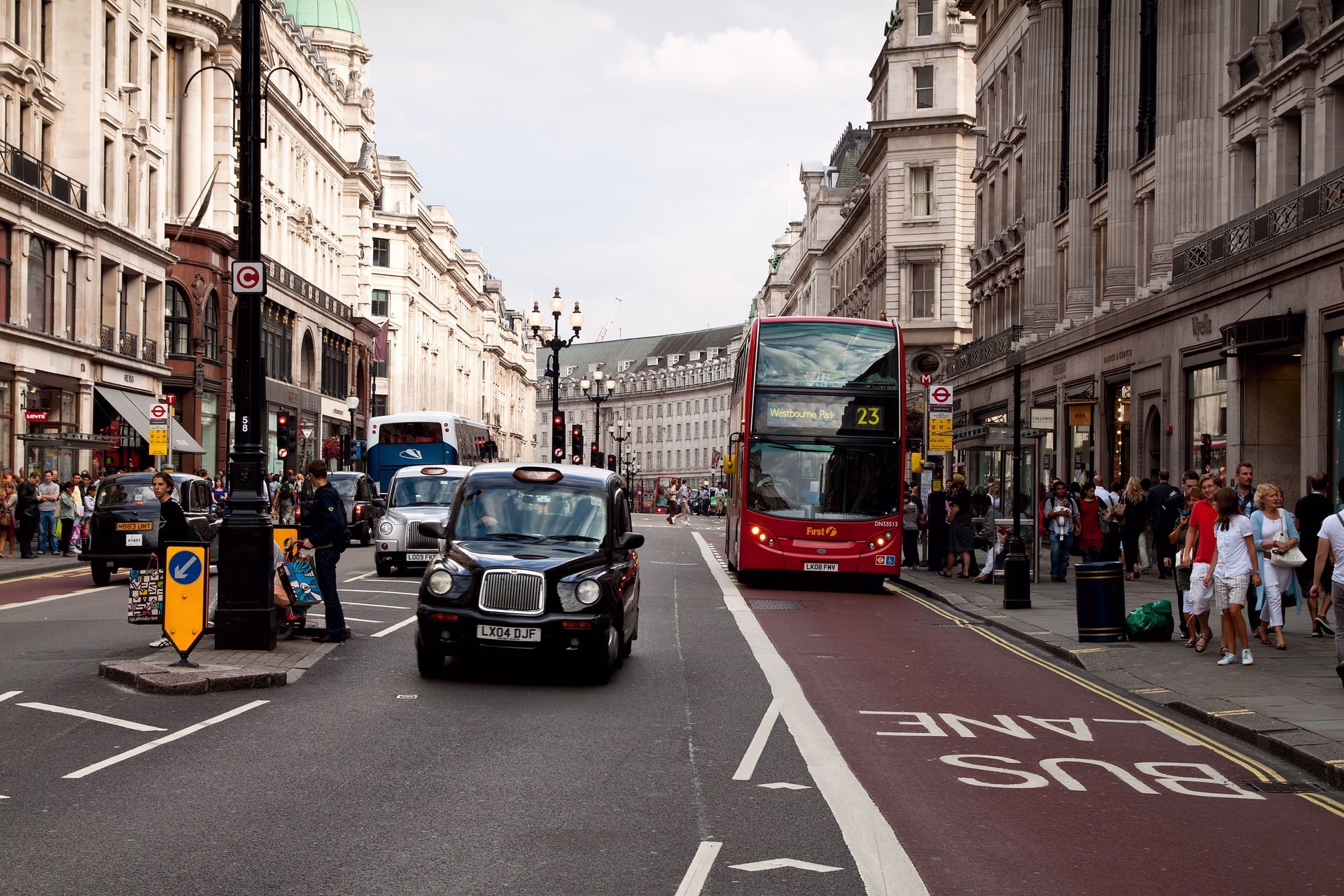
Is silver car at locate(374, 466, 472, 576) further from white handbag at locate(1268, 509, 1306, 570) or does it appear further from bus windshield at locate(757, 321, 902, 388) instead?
white handbag at locate(1268, 509, 1306, 570)

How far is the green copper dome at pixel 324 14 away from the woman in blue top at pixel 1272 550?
76413 millimetres

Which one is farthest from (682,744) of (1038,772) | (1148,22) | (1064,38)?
(1064,38)

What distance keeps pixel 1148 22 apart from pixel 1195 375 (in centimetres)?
1017

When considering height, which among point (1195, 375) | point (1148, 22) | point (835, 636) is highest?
point (1148, 22)

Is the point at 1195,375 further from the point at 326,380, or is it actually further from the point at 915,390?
the point at 326,380

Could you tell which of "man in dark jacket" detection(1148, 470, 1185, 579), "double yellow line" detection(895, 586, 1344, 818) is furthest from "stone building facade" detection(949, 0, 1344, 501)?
"double yellow line" detection(895, 586, 1344, 818)

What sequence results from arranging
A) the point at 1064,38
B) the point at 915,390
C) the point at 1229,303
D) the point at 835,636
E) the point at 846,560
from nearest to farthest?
the point at 835,636
the point at 846,560
the point at 1229,303
the point at 1064,38
the point at 915,390

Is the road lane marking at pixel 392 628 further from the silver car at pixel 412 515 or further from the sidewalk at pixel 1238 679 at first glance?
the sidewalk at pixel 1238 679

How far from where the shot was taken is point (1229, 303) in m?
27.6

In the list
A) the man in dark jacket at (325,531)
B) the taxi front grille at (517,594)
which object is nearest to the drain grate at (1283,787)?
the taxi front grille at (517,594)

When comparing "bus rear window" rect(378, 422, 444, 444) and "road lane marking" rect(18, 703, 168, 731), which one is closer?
"road lane marking" rect(18, 703, 168, 731)

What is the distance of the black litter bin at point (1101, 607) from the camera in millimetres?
16734

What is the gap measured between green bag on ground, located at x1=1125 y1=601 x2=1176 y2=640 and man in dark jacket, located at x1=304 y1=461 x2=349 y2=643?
345 inches

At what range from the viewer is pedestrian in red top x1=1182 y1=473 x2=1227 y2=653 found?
15422mm
